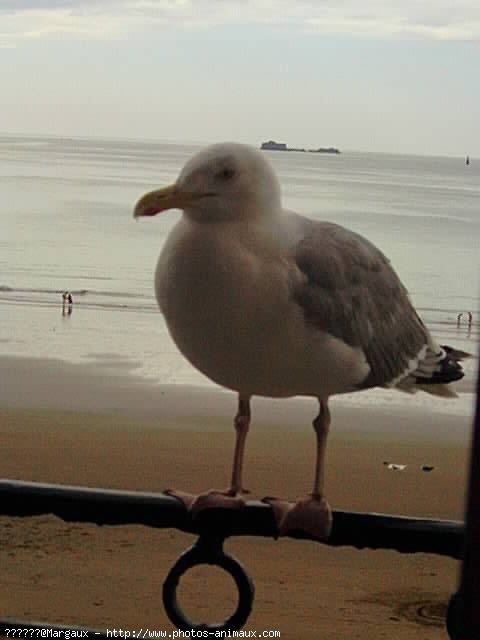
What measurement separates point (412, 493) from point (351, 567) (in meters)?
0.54

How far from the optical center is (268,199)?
54 centimetres

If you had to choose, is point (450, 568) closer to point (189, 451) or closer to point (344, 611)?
point (344, 611)

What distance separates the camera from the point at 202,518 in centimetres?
56

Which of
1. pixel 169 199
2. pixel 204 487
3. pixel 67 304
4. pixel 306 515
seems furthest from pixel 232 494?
pixel 67 304

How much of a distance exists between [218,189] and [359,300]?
105 mm

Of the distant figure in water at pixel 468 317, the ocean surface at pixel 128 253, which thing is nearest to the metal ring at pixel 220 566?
the ocean surface at pixel 128 253

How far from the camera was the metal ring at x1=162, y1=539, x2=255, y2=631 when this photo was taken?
55 cm

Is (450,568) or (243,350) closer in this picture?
(243,350)

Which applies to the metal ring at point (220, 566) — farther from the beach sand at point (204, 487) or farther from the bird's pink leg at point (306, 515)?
the beach sand at point (204, 487)

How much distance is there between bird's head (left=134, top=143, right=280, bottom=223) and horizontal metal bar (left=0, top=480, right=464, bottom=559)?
14 cm

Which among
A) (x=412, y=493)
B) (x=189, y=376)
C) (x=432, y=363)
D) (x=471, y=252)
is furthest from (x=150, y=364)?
(x=432, y=363)

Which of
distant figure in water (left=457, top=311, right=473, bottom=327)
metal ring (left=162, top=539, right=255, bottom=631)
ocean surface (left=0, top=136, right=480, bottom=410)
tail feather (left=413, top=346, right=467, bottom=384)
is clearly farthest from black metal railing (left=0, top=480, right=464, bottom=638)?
distant figure in water (left=457, top=311, right=473, bottom=327)

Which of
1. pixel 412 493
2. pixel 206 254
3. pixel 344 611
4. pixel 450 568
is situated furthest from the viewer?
pixel 412 493

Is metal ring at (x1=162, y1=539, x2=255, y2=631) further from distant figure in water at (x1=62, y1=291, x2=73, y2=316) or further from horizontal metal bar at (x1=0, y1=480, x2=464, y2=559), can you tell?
distant figure in water at (x1=62, y1=291, x2=73, y2=316)
